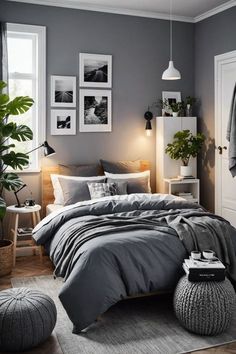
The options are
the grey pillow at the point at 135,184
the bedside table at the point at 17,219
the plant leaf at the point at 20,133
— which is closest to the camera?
the plant leaf at the point at 20,133

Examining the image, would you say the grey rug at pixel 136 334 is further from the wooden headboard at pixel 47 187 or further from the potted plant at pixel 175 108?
the potted plant at pixel 175 108

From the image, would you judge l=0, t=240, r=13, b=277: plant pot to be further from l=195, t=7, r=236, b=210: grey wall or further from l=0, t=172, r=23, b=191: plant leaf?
l=195, t=7, r=236, b=210: grey wall

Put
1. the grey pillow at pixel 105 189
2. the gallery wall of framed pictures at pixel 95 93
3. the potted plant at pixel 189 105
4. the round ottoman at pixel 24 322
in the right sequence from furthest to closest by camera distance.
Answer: the potted plant at pixel 189 105, the gallery wall of framed pictures at pixel 95 93, the grey pillow at pixel 105 189, the round ottoman at pixel 24 322

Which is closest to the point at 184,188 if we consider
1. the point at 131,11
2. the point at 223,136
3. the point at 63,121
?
the point at 223,136

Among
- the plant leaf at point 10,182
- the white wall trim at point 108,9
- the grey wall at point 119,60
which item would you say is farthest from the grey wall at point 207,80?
the plant leaf at point 10,182

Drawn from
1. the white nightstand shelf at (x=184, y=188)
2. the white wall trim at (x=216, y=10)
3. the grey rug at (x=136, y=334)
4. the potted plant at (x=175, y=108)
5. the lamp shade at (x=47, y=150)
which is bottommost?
the grey rug at (x=136, y=334)

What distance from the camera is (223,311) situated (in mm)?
2895

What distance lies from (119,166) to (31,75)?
1555 millimetres

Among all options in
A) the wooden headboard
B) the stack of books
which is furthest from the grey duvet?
the wooden headboard

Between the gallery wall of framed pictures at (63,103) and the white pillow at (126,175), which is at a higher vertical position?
the gallery wall of framed pictures at (63,103)

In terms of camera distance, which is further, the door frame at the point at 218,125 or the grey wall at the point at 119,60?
the door frame at the point at 218,125

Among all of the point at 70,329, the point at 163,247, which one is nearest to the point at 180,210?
the point at 163,247

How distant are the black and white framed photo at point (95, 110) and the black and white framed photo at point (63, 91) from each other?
13 cm

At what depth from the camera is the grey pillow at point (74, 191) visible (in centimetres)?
481
